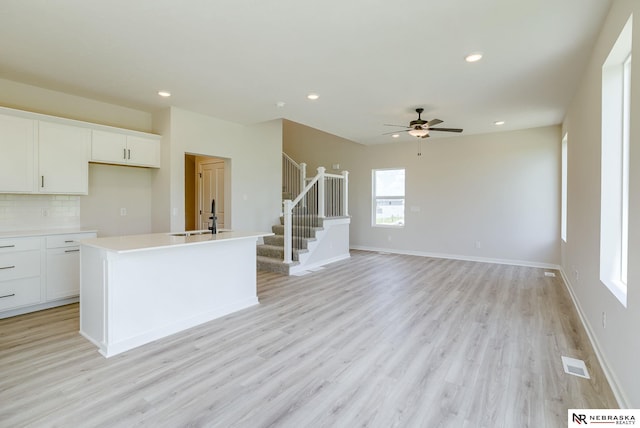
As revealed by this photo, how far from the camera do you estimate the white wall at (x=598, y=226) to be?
1.82 metres

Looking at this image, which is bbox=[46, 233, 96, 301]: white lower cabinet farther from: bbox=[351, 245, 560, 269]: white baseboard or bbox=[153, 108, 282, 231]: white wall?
bbox=[351, 245, 560, 269]: white baseboard

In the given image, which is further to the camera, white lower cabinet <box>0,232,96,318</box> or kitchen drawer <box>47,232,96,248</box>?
kitchen drawer <box>47,232,96,248</box>

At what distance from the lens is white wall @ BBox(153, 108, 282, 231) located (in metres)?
4.96

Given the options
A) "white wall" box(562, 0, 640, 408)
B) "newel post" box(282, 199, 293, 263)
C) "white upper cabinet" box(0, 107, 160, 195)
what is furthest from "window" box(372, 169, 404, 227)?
"white upper cabinet" box(0, 107, 160, 195)

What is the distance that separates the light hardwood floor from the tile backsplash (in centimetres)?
122

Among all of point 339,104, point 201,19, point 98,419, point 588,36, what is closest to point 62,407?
point 98,419

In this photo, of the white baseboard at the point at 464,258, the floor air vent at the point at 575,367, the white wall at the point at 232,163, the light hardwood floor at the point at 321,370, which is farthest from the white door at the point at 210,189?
the floor air vent at the point at 575,367

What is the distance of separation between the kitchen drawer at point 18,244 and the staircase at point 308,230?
314cm

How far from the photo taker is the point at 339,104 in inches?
186

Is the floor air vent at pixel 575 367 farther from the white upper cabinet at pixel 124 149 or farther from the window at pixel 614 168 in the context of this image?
the white upper cabinet at pixel 124 149

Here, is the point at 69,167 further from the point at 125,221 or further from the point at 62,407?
the point at 62,407

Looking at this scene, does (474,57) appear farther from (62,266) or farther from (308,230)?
(62,266)

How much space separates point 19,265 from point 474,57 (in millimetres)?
5395

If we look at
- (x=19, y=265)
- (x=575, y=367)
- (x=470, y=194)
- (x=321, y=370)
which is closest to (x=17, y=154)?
(x=19, y=265)
